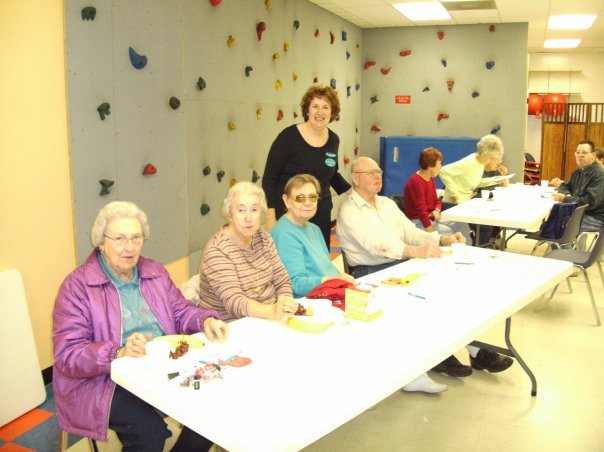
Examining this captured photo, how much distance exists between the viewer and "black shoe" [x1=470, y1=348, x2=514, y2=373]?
3.32 metres

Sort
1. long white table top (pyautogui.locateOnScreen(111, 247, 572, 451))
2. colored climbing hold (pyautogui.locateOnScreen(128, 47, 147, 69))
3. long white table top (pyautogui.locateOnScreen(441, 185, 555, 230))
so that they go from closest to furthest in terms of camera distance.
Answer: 1. long white table top (pyautogui.locateOnScreen(111, 247, 572, 451))
2. colored climbing hold (pyautogui.locateOnScreen(128, 47, 147, 69))
3. long white table top (pyautogui.locateOnScreen(441, 185, 555, 230))

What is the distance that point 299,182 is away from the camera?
2754mm

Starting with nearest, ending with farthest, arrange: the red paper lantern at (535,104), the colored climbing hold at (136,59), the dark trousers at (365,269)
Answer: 1. the dark trousers at (365,269)
2. the colored climbing hold at (136,59)
3. the red paper lantern at (535,104)

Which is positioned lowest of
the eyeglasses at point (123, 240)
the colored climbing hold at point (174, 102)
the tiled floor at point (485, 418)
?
the tiled floor at point (485, 418)

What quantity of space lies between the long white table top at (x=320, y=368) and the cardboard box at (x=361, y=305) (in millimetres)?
31

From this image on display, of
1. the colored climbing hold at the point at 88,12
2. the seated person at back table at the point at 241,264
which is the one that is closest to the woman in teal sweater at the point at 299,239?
the seated person at back table at the point at 241,264

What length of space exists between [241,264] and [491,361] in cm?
170

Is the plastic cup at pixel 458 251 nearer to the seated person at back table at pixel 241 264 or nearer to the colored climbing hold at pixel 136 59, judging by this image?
the seated person at back table at pixel 241 264

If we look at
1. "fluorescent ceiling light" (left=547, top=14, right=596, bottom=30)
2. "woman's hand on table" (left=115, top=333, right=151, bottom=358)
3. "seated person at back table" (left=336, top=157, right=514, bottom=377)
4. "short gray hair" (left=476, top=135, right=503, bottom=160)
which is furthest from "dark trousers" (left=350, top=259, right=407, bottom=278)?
"fluorescent ceiling light" (left=547, top=14, right=596, bottom=30)

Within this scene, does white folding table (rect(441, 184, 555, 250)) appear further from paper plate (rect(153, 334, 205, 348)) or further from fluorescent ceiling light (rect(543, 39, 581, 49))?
fluorescent ceiling light (rect(543, 39, 581, 49))

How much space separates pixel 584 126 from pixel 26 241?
34.0ft

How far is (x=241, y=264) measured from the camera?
244cm

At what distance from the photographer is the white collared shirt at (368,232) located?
326cm

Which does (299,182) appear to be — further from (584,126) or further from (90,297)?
(584,126)
